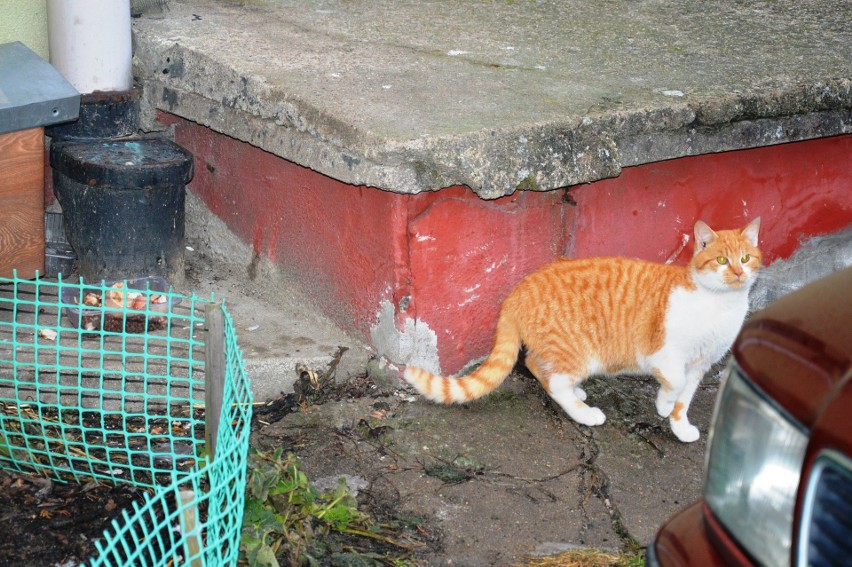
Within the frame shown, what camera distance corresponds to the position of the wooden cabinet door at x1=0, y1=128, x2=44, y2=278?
3.70 m

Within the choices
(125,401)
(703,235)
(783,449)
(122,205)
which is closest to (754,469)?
(783,449)

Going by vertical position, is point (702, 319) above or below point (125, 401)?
above

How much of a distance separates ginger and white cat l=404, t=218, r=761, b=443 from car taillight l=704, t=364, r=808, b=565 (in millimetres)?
1644

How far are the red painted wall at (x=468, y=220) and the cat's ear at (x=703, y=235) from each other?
0.51 m

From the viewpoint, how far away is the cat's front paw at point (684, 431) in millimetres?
3484

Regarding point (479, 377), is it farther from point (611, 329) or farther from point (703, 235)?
point (703, 235)

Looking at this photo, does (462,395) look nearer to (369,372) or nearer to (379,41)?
(369,372)

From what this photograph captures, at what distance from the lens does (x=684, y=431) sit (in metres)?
3.49

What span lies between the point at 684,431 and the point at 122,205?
229cm

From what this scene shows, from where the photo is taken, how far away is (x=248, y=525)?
2762mm

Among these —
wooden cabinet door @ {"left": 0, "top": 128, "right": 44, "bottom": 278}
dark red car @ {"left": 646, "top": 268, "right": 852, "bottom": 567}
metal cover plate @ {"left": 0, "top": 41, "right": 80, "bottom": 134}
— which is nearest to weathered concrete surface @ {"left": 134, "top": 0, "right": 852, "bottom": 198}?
metal cover plate @ {"left": 0, "top": 41, "right": 80, "bottom": 134}

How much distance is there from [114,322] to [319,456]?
43.2 inches

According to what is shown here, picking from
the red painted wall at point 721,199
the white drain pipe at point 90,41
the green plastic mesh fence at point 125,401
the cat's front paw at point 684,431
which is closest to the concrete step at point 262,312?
the green plastic mesh fence at point 125,401

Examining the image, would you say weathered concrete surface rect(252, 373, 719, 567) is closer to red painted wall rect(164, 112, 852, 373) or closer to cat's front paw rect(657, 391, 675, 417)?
cat's front paw rect(657, 391, 675, 417)
